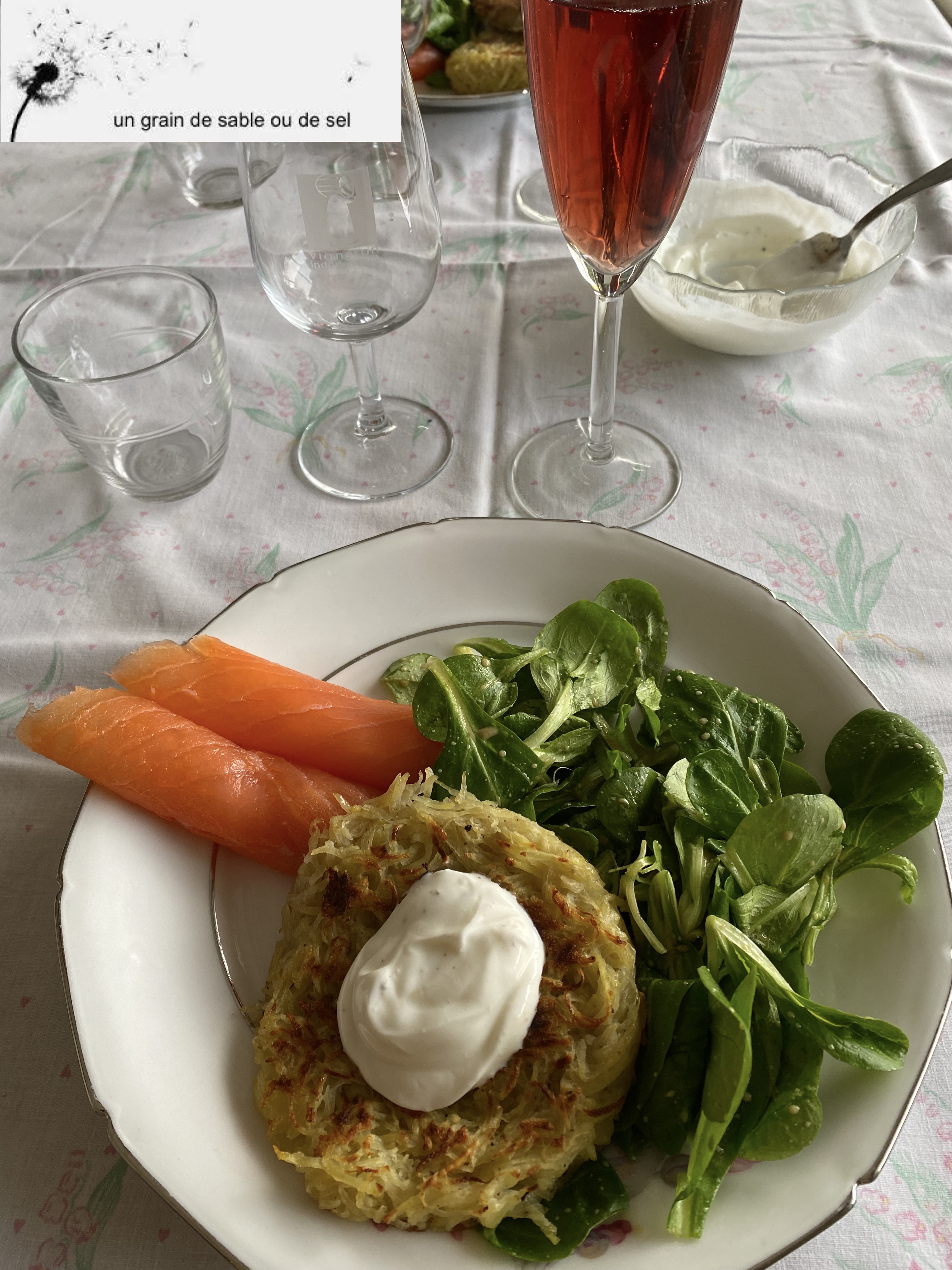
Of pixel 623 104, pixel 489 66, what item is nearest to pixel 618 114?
pixel 623 104

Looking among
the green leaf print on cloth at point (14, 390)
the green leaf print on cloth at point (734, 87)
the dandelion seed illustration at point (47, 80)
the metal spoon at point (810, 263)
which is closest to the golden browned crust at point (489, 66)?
the green leaf print on cloth at point (734, 87)

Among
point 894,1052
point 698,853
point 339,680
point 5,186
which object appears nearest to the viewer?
point 894,1052

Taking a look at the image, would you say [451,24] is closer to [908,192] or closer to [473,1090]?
[908,192]

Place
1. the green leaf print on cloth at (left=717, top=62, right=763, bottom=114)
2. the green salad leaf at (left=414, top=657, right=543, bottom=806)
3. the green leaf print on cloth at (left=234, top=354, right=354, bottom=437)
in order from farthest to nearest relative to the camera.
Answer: the green leaf print on cloth at (left=717, top=62, right=763, bottom=114)
the green leaf print on cloth at (left=234, top=354, right=354, bottom=437)
the green salad leaf at (left=414, top=657, right=543, bottom=806)

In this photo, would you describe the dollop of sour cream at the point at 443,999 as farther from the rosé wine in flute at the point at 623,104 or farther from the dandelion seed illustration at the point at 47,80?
the dandelion seed illustration at the point at 47,80

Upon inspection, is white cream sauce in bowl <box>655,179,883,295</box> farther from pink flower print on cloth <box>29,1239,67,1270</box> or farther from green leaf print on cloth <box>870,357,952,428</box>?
pink flower print on cloth <box>29,1239,67,1270</box>

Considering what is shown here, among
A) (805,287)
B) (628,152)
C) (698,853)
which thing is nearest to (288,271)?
(628,152)

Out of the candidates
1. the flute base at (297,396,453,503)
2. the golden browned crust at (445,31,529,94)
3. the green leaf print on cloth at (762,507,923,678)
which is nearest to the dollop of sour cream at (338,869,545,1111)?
the green leaf print on cloth at (762,507,923,678)

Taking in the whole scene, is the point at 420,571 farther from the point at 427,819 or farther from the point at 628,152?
the point at 628,152
